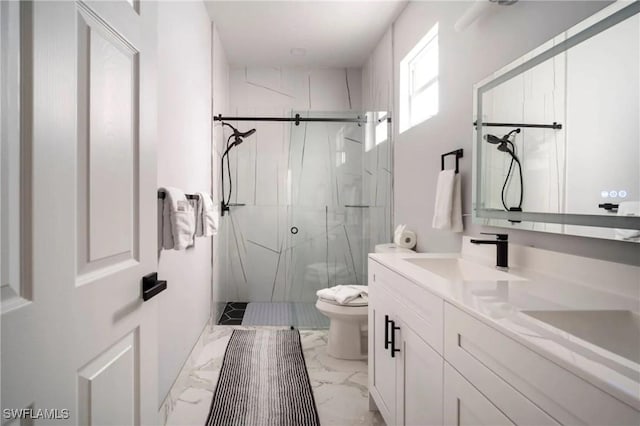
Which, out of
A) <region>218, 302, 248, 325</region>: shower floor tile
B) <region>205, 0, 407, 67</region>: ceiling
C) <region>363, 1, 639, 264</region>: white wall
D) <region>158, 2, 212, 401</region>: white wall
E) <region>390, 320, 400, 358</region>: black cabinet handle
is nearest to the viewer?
<region>363, 1, 639, 264</region>: white wall

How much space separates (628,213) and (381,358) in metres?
1.11

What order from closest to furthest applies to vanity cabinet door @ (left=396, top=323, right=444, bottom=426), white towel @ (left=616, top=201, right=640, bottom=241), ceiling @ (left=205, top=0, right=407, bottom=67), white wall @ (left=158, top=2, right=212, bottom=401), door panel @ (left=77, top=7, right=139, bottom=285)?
1. door panel @ (left=77, top=7, right=139, bottom=285)
2. white towel @ (left=616, top=201, right=640, bottom=241)
3. vanity cabinet door @ (left=396, top=323, right=444, bottom=426)
4. white wall @ (left=158, top=2, right=212, bottom=401)
5. ceiling @ (left=205, top=0, right=407, bottom=67)

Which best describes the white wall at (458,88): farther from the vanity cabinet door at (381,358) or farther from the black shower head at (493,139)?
the vanity cabinet door at (381,358)

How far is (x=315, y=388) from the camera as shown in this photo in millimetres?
2064

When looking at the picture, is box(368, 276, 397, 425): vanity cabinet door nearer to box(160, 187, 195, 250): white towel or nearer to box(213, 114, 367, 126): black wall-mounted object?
box(160, 187, 195, 250): white towel

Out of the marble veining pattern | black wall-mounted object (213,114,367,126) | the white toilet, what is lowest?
the marble veining pattern

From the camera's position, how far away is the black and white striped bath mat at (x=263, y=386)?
1784 millimetres

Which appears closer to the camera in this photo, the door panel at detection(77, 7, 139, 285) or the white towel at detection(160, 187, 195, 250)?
the door panel at detection(77, 7, 139, 285)

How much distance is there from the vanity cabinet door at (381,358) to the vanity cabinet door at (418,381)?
91 mm

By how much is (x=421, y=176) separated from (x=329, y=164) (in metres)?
1.10

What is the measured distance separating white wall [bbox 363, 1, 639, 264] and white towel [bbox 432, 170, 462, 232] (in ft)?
0.13

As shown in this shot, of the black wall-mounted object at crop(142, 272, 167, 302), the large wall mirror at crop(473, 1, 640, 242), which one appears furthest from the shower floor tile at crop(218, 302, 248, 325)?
the large wall mirror at crop(473, 1, 640, 242)

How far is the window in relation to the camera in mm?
2301

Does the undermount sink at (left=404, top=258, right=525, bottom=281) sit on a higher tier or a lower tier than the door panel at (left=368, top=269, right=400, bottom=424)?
higher
